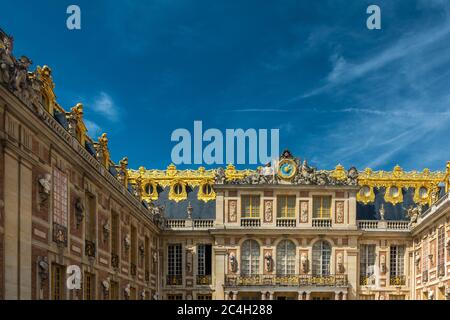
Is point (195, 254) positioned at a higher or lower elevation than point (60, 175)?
lower

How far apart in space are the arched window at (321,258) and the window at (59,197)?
26026 millimetres

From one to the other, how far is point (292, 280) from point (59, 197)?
2582 centimetres

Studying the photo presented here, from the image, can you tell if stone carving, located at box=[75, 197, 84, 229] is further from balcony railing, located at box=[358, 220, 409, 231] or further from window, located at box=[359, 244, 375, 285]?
window, located at box=[359, 244, 375, 285]

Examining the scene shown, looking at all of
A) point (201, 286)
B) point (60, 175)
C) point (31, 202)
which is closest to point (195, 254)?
point (201, 286)

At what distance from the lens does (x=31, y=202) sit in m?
19.3

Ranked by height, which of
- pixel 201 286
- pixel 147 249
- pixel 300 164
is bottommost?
pixel 201 286

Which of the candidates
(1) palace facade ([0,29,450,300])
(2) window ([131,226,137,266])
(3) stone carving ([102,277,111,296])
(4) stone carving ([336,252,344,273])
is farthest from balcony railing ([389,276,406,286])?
(3) stone carving ([102,277,111,296])

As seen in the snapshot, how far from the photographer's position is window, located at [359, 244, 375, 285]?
45438 mm

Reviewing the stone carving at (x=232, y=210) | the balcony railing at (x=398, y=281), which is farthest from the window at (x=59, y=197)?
the balcony railing at (x=398, y=281)

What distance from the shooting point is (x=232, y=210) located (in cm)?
4562

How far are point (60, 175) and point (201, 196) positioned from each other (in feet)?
86.0

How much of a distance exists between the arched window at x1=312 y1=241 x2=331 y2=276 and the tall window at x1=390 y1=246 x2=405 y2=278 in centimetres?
468
